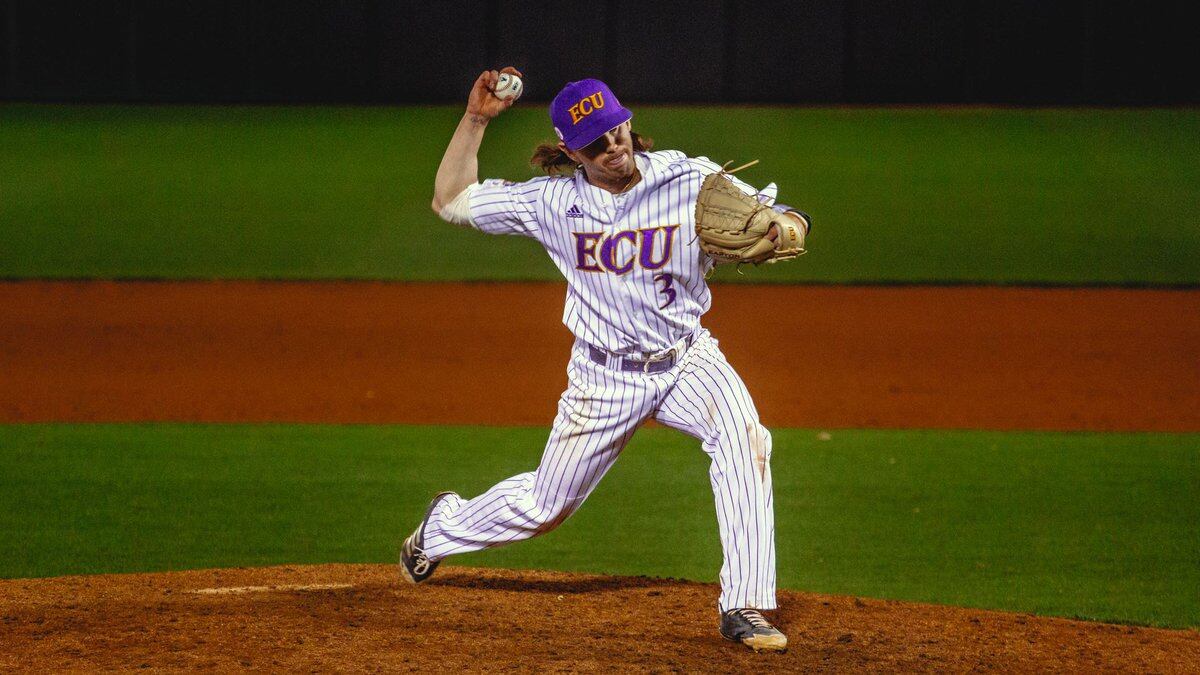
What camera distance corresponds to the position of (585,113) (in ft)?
14.1

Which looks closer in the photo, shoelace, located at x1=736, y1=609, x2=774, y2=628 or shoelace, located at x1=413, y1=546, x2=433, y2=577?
shoelace, located at x1=736, y1=609, x2=774, y2=628

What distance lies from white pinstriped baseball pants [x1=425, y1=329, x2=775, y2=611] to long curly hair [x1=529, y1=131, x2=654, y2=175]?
596 millimetres

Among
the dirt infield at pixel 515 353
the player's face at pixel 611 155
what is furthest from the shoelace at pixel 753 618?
the dirt infield at pixel 515 353

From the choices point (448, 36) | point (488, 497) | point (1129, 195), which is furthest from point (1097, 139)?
point (488, 497)

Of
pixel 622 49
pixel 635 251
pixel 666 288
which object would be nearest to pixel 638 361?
pixel 666 288

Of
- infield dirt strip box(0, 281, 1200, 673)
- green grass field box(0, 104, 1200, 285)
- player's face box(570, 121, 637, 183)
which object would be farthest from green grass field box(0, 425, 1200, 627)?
green grass field box(0, 104, 1200, 285)

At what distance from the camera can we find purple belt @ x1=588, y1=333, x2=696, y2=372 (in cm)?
451

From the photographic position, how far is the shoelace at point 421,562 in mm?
5027

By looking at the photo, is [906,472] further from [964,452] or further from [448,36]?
[448,36]

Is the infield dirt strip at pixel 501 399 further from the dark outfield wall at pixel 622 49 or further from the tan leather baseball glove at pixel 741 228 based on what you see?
the dark outfield wall at pixel 622 49

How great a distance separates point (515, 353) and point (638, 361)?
5775mm

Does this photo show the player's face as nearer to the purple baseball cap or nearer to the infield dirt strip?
the purple baseball cap

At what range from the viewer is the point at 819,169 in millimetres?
18391

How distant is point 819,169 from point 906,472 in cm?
1138
